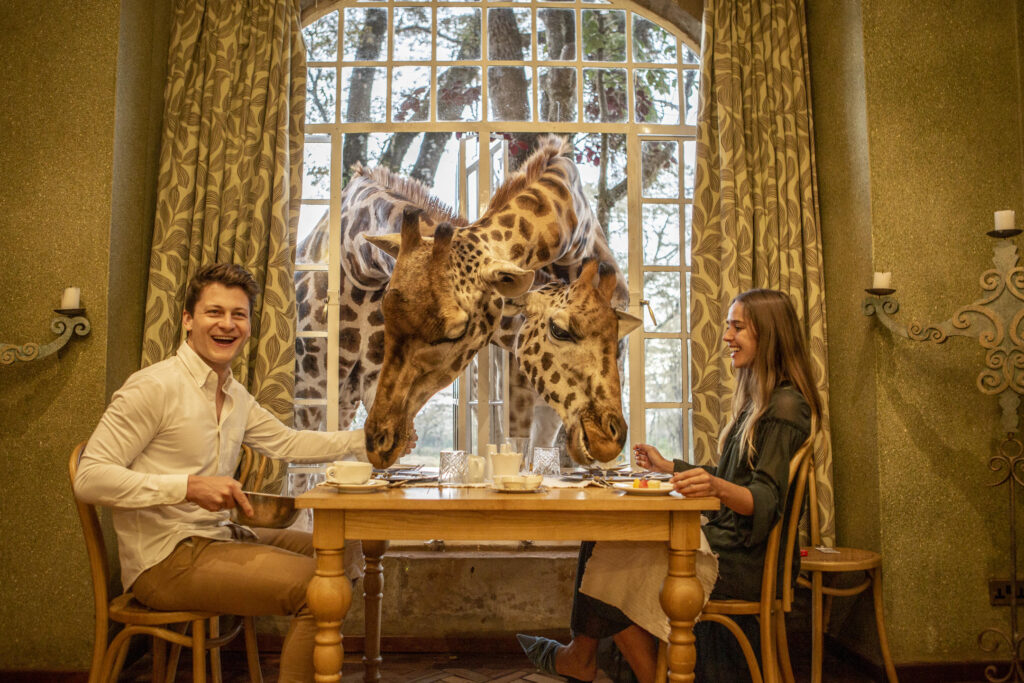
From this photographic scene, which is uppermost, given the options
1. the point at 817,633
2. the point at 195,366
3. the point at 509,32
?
the point at 509,32

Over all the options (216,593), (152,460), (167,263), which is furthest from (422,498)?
(167,263)

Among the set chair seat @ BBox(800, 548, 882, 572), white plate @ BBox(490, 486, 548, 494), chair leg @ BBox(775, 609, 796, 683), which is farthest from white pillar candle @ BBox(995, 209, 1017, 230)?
white plate @ BBox(490, 486, 548, 494)

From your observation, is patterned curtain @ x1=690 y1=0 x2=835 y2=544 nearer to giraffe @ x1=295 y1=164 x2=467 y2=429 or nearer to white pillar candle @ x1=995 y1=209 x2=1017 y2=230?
white pillar candle @ x1=995 y1=209 x2=1017 y2=230

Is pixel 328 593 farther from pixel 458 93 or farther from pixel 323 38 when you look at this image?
pixel 458 93

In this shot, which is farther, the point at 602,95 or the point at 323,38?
the point at 602,95

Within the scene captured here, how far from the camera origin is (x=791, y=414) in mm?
2221

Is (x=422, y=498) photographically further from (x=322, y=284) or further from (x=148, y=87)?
(x=148, y=87)

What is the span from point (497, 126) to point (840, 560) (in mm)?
2396

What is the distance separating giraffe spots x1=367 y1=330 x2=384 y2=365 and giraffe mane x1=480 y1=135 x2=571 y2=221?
0.93 metres

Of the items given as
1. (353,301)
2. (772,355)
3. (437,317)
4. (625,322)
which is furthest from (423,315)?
(772,355)

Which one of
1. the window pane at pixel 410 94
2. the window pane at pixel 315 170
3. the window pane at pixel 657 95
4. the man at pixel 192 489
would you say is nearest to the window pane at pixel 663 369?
the window pane at pixel 657 95

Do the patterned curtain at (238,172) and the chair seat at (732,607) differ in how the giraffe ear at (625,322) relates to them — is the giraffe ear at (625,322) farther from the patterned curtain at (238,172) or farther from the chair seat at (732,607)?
the patterned curtain at (238,172)

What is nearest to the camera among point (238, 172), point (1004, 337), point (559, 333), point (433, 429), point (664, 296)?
point (1004, 337)

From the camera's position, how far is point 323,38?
4273mm
